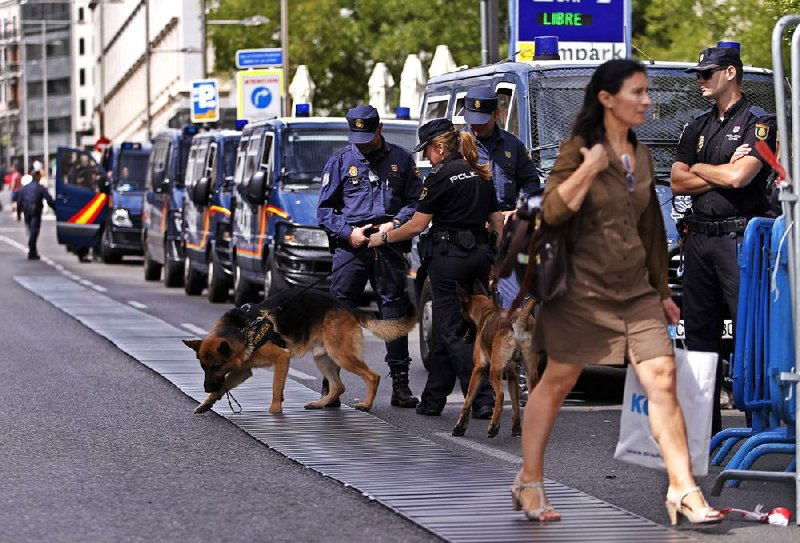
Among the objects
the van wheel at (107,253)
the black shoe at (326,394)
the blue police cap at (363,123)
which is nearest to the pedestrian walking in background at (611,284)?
the black shoe at (326,394)

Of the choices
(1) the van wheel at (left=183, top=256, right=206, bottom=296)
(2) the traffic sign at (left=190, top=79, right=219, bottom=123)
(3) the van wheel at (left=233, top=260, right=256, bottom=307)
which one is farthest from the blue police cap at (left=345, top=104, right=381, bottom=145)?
(2) the traffic sign at (left=190, top=79, right=219, bottom=123)

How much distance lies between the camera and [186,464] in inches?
376

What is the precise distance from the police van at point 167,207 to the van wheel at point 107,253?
577cm

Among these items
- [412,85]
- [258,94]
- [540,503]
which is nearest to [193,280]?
[258,94]

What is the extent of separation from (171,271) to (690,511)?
21977 mm

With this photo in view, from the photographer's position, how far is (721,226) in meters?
9.89

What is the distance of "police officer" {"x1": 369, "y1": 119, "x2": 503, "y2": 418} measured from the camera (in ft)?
37.0

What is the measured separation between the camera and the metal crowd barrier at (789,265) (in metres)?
7.86

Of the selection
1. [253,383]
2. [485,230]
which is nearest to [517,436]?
[485,230]

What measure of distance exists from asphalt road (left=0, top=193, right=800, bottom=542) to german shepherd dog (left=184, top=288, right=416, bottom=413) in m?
0.31

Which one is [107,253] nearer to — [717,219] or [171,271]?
[171,271]

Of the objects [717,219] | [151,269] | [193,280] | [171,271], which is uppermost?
[717,219]

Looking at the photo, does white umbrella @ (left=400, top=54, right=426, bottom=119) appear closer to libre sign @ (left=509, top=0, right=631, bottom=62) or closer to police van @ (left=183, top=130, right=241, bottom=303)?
police van @ (left=183, top=130, right=241, bottom=303)

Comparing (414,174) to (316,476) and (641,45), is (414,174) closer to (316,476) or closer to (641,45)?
(316,476)
